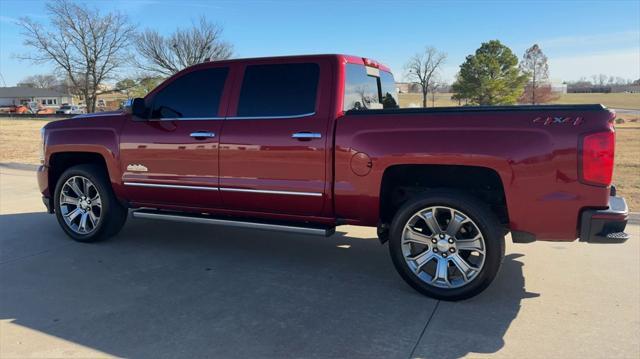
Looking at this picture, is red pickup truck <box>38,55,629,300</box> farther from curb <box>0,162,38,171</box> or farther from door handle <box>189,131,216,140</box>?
curb <box>0,162,38,171</box>

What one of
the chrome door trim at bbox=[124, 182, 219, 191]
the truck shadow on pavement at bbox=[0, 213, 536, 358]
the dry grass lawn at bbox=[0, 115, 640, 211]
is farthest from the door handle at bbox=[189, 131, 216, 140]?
the dry grass lawn at bbox=[0, 115, 640, 211]

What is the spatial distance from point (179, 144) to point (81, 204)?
1582 millimetres

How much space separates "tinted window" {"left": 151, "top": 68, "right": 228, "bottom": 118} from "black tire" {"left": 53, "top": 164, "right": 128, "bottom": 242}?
39.6 inches

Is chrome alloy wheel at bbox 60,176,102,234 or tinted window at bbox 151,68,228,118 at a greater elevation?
tinted window at bbox 151,68,228,118

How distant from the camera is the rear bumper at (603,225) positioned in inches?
145

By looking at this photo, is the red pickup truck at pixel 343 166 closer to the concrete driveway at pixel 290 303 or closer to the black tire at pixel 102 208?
→ the black tire at pixel 102 208

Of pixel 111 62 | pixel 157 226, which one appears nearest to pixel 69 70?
pixel 111 62

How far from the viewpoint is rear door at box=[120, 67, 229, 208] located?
505 cm

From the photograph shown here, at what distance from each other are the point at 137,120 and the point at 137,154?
1.18 ft

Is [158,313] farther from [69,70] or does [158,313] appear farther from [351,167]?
[69,70]

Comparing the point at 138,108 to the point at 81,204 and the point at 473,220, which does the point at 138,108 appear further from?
the point at 473,220

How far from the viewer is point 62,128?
19.1 ft

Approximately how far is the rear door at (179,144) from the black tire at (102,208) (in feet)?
0.97

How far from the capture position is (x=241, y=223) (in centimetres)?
491
